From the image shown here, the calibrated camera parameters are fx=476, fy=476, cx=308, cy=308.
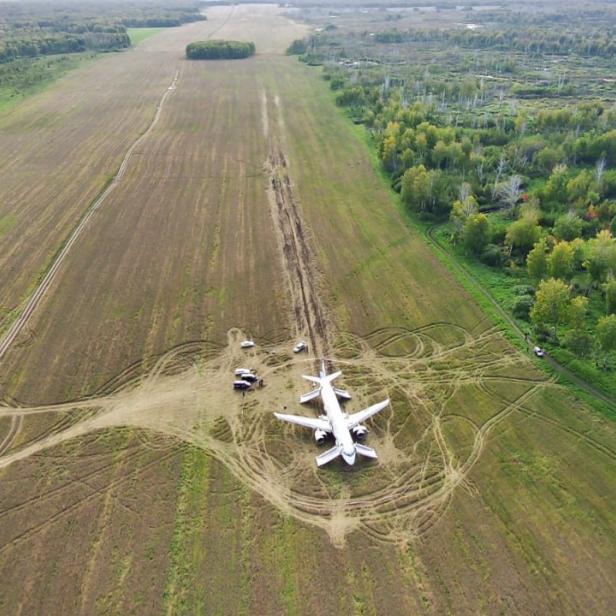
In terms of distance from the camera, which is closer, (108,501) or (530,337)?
(108,501)

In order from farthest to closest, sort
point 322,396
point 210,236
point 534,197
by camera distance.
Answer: point 534,197
point 210,236
point 322,396

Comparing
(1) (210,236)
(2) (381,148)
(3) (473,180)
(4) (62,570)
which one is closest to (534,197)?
(3) (473,180)

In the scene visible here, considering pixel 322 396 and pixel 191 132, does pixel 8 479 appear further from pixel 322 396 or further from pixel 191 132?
pixel 191 132

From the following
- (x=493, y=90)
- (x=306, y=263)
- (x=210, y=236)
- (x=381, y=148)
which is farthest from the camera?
(x=493, y=90)

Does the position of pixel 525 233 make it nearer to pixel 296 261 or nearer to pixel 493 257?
pixel 493 257

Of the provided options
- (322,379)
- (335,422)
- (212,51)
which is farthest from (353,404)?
(212,51)

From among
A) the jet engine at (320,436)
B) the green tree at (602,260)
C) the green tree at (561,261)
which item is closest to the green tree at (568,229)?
the green tree at (602,260)

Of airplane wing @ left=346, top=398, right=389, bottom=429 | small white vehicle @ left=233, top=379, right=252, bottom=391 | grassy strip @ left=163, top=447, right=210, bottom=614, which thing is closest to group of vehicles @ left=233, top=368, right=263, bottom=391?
small white vehicle @ left=233, top=379, right=252, bottom=391
